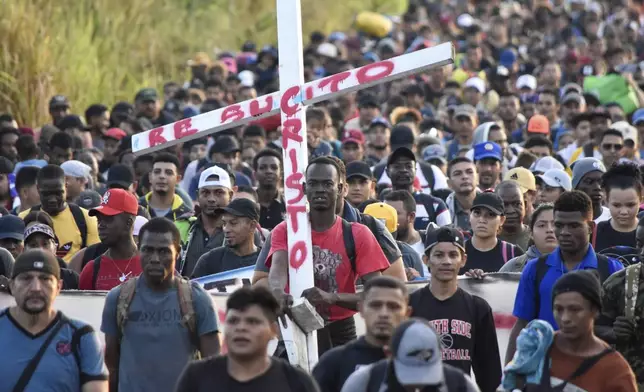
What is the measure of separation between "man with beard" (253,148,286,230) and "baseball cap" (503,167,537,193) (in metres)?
1.96

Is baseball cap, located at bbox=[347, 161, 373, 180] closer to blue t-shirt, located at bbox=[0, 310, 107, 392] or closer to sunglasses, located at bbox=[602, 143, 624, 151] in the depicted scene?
sunglasses, located at bbox=[602, 143, 624, 151]

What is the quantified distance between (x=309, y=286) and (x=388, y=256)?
865 mm

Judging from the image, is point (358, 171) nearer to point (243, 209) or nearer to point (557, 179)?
point (557, 179)

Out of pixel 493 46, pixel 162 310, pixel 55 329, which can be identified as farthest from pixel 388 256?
pixel 493 46

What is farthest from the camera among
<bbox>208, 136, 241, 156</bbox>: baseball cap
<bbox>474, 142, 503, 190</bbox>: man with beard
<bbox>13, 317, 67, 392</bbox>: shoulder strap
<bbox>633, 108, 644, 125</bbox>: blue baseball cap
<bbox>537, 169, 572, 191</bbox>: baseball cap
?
<bbox>633, 108, 644, 125</bbox>: blue baseball cap

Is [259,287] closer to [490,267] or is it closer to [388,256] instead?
[388,256]

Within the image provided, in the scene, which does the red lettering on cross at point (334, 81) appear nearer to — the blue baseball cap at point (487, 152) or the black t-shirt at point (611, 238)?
the black t-shirt at point (611, 238)

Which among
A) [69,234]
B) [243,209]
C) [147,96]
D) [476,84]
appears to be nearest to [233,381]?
[243,209]

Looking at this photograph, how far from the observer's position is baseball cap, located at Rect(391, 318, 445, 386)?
7.71 m

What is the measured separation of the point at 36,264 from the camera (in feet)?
30.0

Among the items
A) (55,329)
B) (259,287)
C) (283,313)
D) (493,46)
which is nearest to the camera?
(259,287)

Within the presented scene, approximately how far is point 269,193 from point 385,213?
1.81 m

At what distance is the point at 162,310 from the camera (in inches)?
379

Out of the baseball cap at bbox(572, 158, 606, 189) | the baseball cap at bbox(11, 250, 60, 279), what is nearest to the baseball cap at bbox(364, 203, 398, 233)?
the baseball cap at bbox(572, 158, 606, 189)
